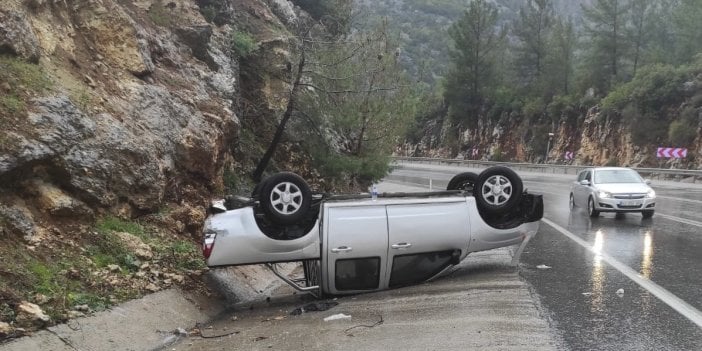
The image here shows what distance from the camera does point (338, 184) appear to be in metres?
19.7

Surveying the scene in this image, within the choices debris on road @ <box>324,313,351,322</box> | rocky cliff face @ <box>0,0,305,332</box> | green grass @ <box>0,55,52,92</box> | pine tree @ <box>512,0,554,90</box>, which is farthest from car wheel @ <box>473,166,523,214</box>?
pine tree @ <box>512,0,554,90</box>

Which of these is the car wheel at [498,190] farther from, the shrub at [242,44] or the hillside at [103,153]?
the shrub at [242,44]

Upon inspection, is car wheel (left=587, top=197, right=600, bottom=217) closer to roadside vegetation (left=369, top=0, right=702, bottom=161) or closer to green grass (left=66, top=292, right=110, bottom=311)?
green grass (left=66, top=292, right=110, bottom=311)

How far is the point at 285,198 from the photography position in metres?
8.34

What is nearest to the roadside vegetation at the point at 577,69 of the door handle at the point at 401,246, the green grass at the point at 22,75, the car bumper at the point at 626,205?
the car bumper at the point at 626,205

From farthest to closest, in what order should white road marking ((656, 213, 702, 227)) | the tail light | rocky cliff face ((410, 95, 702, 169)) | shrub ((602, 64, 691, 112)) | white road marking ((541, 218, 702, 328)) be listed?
shrub ((602, 64, 691, 112)) → rocky cliff face ((410, 95, 702, 169)) → white road marking ((656, 213, 702, 227)) → the tail light → white road marking ((541, 218, 702, 328))

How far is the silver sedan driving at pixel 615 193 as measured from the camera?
52.2 ft

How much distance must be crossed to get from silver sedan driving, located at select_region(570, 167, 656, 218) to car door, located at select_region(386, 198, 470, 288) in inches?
363

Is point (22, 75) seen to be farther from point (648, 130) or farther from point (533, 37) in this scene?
point (533, 37)

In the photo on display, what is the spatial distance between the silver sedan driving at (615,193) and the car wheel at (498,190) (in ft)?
27.4

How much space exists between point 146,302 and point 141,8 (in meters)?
9.48

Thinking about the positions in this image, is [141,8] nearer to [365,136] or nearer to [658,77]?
[365,136]

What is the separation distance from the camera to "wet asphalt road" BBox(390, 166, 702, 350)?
5.84 metres

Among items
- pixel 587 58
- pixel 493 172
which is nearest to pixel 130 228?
pixel 493 172
